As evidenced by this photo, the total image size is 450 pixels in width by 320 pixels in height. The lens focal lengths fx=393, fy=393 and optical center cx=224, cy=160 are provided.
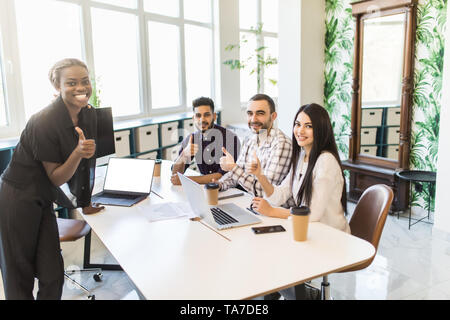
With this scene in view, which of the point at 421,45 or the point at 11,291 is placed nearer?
the point at 11,291

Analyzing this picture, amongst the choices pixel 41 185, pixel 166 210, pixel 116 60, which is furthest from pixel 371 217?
pixel 116 60

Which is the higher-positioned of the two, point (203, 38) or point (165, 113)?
point (203, 38)

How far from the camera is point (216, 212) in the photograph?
84.0 inches

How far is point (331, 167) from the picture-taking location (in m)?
2.00

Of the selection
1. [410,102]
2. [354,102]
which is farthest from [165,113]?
[410,102]

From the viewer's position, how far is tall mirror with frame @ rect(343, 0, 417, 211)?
379 cm

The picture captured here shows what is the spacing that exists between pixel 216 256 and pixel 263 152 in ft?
3.86

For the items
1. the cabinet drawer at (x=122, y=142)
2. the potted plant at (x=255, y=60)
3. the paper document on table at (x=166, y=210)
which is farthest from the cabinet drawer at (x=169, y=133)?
the paper document on table at (x=166, y=210)

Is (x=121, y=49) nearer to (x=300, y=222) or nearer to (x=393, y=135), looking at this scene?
(x=393, y=135)

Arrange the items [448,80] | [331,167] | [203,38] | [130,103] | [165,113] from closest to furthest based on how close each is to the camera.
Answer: [331,167], [448,80], [130,103], [165,113], [203,38]

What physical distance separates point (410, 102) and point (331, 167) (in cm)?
230
